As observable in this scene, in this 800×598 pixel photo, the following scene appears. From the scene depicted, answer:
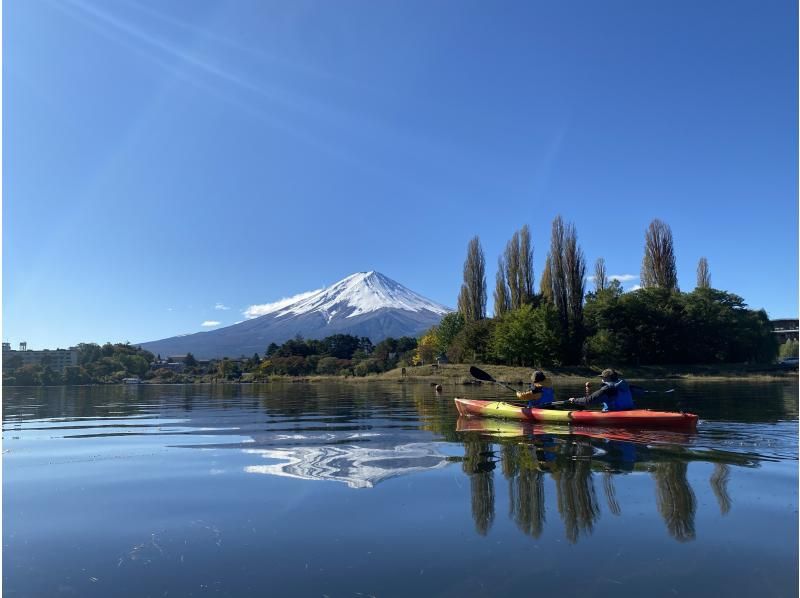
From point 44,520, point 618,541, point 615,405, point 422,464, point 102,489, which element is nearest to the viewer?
point 618,541

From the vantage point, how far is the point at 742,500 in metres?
7.28

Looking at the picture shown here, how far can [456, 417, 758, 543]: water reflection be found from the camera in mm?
6623

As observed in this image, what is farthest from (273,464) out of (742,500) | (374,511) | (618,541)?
(742,500)

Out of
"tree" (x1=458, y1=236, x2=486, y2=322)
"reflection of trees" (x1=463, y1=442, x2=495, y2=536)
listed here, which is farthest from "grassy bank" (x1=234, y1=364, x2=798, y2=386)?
"reflection of trees" (x1=463, y1=442, x2=495, y2=536)

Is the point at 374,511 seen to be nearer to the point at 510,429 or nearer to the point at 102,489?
the point at 102,489

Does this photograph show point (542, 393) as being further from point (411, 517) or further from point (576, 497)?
point (411, 517)

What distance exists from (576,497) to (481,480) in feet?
5.25

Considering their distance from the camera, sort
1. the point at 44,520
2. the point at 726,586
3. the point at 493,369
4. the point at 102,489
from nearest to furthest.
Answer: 1. the point at 726,586
2. the point at 44,520
3. the point at 102,489
4. the point at 493,369

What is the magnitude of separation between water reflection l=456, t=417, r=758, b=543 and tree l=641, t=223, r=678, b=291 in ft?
189

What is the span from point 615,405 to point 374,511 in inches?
387

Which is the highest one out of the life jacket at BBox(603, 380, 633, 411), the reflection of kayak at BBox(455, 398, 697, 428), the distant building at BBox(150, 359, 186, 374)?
the distant building at BBox(150, 359, 186, 374)

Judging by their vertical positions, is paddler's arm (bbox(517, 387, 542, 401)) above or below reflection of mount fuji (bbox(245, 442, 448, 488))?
above

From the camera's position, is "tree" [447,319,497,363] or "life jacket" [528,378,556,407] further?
"tree" [447,319,497,363]

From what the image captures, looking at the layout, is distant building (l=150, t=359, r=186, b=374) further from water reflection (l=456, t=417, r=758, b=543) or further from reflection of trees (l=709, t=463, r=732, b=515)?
reflection of trees (l=709, t=463, r=732, b=515)
